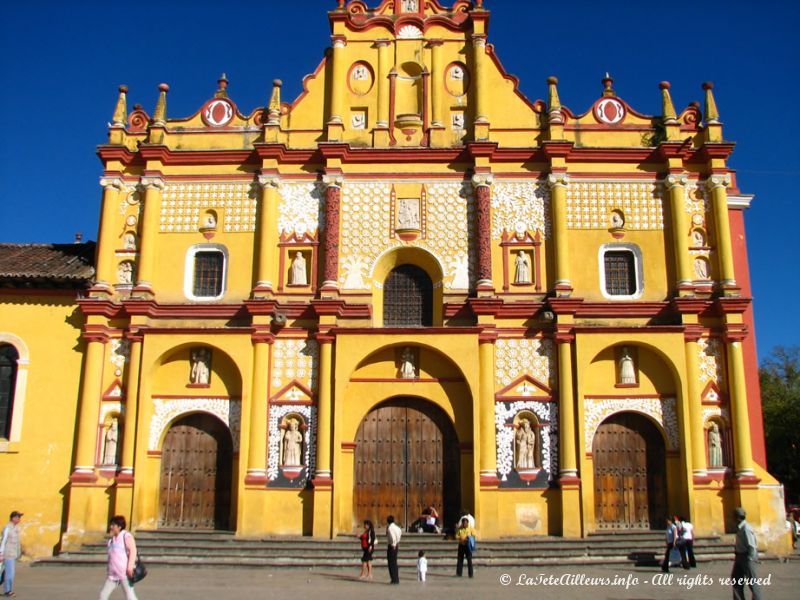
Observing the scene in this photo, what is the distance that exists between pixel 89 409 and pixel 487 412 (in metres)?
10.6

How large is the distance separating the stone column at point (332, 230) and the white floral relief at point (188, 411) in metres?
4.18

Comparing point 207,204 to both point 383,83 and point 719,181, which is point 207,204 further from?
point 719,181

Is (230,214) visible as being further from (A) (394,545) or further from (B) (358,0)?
(A) (394,545)

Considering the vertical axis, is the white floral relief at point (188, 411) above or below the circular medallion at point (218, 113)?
below

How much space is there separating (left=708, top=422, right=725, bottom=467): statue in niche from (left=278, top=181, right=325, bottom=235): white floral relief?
12.0m

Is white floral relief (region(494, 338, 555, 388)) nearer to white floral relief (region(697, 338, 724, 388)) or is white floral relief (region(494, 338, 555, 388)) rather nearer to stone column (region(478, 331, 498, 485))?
stone column (region(478, 331, 498, 485))

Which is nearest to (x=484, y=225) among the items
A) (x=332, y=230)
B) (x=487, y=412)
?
(x=332, y=230)

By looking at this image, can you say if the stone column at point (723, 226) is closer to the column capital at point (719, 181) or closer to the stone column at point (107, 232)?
the column capital at point (719, 181)

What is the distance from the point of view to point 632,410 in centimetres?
2134

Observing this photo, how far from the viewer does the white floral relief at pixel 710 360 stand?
2147 cm

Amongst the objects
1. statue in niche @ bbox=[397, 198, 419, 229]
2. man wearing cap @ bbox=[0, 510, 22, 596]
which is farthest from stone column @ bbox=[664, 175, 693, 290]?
man wearing cap @ bbox=[0, 510, 22, 596]

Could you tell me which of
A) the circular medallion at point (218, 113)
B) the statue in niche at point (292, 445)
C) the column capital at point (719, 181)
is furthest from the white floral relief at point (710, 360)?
the circular medallion at point (218, 113)

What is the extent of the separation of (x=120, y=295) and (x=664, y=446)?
50.9 feet

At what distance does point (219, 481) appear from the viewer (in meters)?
21.4
